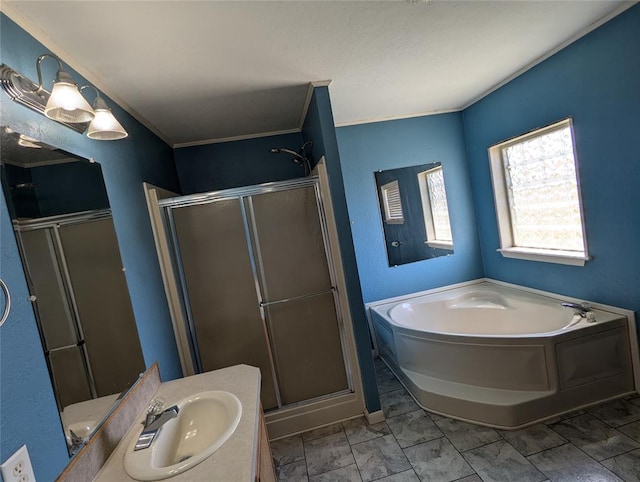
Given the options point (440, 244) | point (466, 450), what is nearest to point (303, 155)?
point (440, 244)

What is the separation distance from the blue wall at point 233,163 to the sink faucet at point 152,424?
2.23 m

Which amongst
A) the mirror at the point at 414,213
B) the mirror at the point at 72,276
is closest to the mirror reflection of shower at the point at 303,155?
the mirror at the point at 414,213

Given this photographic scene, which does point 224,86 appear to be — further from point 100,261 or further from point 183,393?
point 183,393

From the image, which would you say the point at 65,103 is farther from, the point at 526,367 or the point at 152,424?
the point at 526,367

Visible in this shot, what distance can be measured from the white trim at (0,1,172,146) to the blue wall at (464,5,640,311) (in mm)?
3046

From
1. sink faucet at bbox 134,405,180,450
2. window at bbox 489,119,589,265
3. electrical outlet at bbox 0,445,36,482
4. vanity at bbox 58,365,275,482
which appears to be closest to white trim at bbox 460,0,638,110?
window at bbox 489,119,589,265

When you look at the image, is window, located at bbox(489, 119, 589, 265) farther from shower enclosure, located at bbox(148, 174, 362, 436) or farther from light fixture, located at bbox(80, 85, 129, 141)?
light fixture, located at bbox(80, 85, 129, 141)

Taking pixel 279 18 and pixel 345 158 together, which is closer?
pixel 279 18

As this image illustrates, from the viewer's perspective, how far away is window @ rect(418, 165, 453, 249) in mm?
3312

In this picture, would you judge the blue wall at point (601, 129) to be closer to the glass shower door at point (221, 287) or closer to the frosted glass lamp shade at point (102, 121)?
the glass shower door at point (221, 287)

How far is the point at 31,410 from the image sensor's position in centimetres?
88

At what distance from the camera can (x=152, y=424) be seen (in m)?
1.27

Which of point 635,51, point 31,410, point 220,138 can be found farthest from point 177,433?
point 635,51

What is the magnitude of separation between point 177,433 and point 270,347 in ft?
3.13
